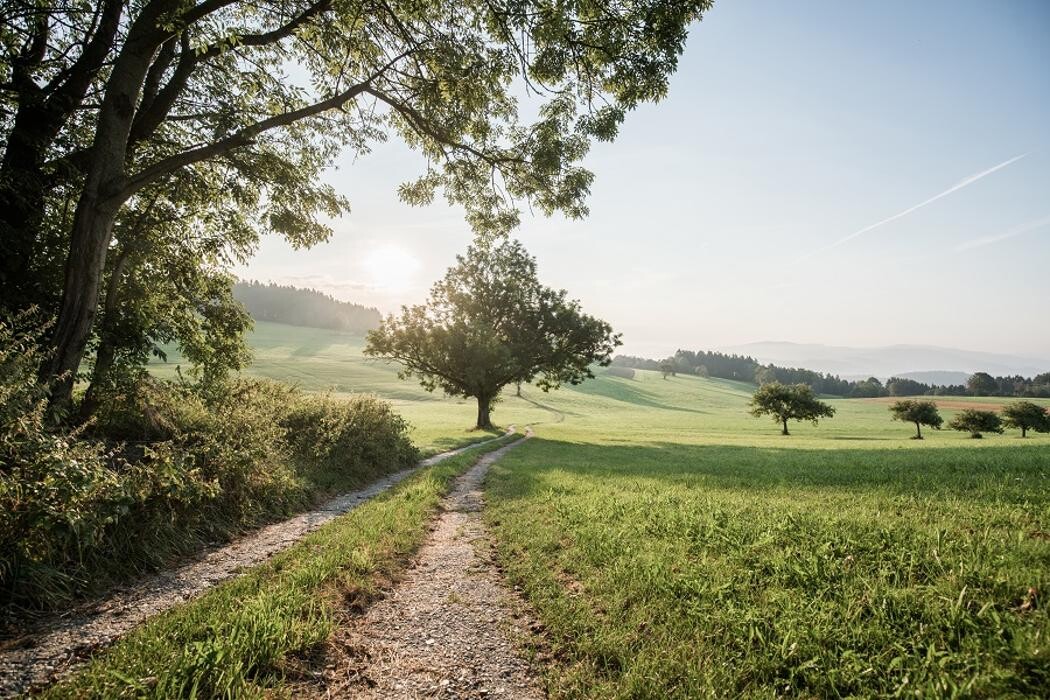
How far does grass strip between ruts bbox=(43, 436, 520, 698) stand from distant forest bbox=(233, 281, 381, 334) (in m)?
169

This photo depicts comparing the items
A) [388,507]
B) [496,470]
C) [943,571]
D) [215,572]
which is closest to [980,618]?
[943,571]

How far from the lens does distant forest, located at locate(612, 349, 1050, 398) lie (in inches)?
5605

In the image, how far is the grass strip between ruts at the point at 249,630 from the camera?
4004 mm

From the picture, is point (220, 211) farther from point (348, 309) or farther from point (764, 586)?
point (348, 309)

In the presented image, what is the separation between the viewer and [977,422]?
6338 centimetres

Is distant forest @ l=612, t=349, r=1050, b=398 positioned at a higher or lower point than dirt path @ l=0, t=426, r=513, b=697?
higher

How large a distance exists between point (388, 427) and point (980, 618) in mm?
19078

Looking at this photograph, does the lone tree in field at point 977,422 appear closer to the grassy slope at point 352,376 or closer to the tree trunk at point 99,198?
the grassy slope at point 352,376

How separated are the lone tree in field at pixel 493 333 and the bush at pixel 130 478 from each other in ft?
80.9

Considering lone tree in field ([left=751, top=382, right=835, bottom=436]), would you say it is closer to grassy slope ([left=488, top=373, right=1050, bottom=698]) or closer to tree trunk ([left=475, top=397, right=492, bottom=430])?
tree trunk ([left=475, top=397, right=492, bottom=430])

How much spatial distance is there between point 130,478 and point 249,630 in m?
4.24


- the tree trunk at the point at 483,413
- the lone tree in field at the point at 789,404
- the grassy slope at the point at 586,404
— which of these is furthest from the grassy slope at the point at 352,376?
the lone tree in field at the point at 789,404

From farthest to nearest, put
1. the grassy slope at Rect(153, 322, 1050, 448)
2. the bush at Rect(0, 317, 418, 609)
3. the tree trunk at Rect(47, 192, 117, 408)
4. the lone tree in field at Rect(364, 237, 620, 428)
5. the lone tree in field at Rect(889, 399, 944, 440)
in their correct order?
the lone tree in field at Rect(889, 399, 944, 440), the grassy slope at Rect(153, 322, 1050, 448), the lone tree in field at Rect(364, 237, 620, 428), the tree trunk at Rect(47, 192, 117, 408), the bush at Rect(0, 317, 418, 609)

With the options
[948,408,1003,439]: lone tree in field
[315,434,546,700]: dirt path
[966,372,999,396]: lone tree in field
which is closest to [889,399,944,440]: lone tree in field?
[948,408,1003,439]: lone tree in field
